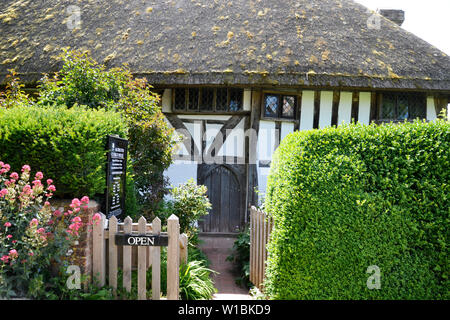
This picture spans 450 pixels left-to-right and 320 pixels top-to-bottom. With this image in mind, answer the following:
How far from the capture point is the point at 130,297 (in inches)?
146

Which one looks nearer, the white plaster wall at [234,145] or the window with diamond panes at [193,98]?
the white plaster wall at [234,145]

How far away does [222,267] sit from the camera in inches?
257

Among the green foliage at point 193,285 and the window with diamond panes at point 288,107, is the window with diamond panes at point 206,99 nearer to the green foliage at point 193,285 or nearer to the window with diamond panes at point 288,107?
the window with diamond panes at point 288,107

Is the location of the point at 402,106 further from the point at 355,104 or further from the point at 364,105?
the point at 355,104

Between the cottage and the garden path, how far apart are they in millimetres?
351

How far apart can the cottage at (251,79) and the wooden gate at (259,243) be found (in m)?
2.37

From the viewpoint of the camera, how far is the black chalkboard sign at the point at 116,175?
4.05 m

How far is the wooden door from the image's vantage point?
818 cm

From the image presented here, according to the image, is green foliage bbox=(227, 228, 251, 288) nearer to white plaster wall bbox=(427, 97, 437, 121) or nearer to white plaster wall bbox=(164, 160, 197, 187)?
white plaster wall bbox=(164, 160, 197, 187)

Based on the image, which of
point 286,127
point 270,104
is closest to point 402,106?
point 286,127

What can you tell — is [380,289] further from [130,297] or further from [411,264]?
[130,297]

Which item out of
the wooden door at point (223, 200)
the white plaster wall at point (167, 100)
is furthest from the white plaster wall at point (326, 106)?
the white plaster wall at point (167, 100)

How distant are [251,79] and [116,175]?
4.45m
